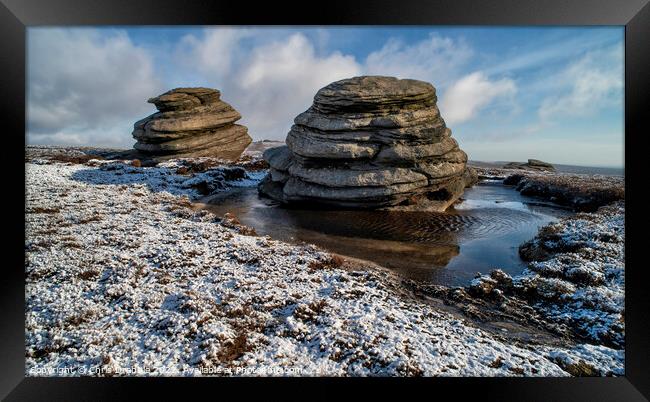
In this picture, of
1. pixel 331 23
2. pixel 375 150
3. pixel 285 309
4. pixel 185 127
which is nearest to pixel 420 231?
pixel 375 150

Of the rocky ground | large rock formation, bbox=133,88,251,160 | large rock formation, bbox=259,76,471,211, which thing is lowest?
the rocky ground

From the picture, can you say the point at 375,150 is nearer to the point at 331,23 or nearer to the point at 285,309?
the point at 285,309

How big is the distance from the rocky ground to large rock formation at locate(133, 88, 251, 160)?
35.7 metres

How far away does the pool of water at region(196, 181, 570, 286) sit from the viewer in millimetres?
16094

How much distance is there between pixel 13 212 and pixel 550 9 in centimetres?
1472

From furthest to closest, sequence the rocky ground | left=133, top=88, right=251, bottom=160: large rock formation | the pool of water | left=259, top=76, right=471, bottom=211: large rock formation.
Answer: left=133, top=88, right=251, bottom=160: large rock formation, left=259, top=76, right=471, bottom=211: large rock formation, the pool of water, the rocky ground

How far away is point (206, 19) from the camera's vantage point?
8.44 m

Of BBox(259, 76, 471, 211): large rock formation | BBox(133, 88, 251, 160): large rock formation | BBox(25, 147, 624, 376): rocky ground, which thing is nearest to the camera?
BBox(25, 147, 624, 376): rocky ground

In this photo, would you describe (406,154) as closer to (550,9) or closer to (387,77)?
(387,77)

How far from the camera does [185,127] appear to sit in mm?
52281

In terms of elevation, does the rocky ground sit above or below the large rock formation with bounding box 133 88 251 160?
below

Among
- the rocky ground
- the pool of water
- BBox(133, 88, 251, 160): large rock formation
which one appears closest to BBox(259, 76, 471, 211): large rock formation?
the pool of water

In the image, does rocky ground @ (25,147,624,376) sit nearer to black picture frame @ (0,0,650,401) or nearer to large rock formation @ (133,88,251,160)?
black picture frame @ (0,0,650,401)

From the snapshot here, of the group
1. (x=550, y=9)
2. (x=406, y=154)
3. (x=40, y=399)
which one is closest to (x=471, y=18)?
(x=550, y=9)
